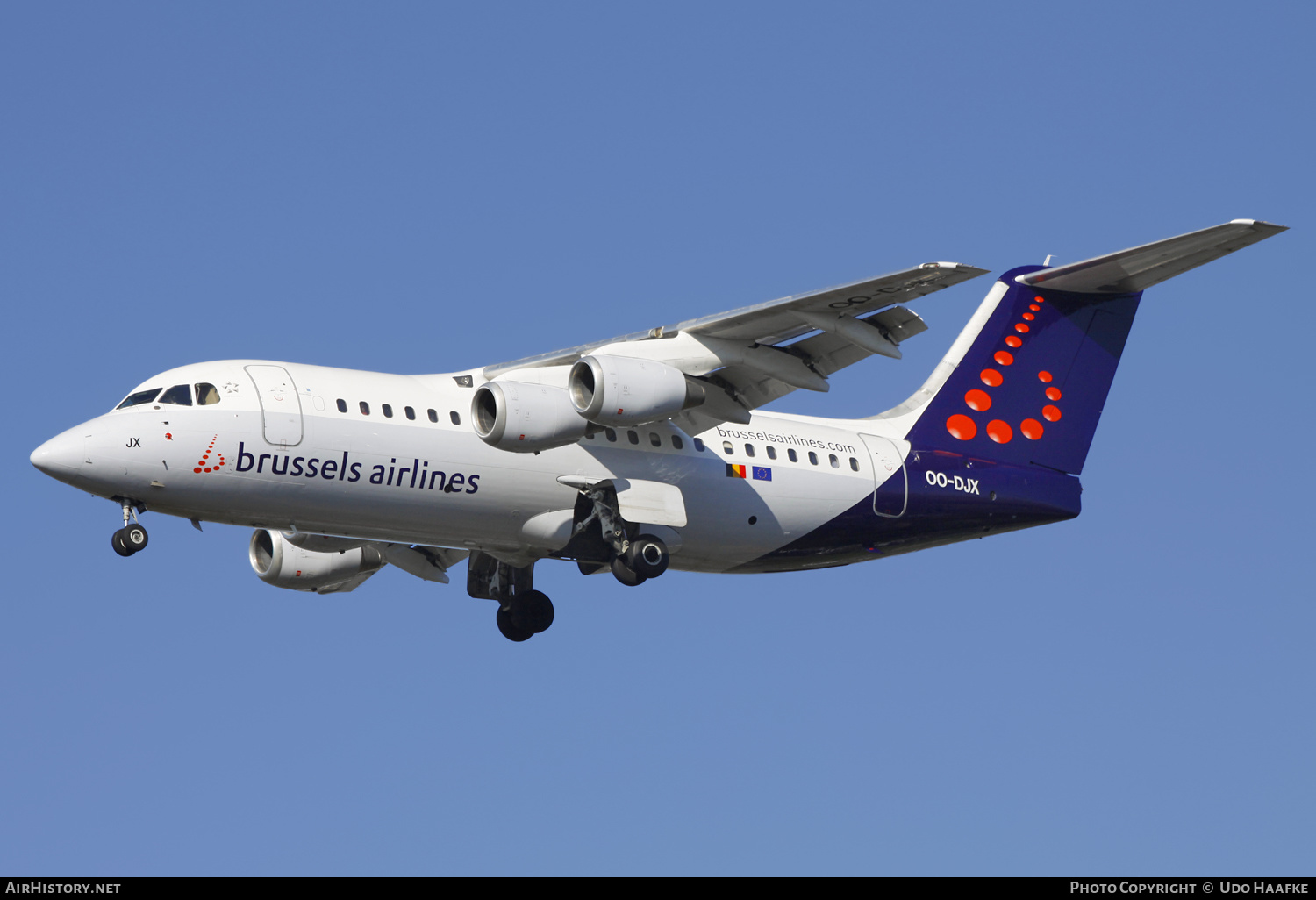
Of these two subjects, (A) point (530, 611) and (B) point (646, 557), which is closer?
(B) point (646, 557)

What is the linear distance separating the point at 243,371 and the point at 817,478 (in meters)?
6.28

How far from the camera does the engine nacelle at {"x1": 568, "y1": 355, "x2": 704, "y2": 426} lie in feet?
57.1

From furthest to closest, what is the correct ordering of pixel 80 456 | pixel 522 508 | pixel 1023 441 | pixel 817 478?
pixel 1023 441 < pixel 817 478 < pixel 522 508 < pixel 80 456

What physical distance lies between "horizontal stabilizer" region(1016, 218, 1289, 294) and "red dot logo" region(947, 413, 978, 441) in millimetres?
1903

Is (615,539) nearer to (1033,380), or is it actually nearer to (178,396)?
(178,396)

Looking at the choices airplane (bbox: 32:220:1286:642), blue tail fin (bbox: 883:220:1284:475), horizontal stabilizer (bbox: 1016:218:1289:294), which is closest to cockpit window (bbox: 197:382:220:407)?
airplane (bbox: 32:220:1286:642)

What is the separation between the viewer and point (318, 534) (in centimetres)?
1852

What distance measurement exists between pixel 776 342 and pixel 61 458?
7.08m

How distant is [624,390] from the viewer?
17.5 m

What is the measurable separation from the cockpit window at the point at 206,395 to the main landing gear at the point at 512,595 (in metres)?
4.18

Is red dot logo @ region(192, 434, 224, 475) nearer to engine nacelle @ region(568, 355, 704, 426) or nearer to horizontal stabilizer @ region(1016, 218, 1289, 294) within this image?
engine nacelle @ region(568, 355, 704, 426)

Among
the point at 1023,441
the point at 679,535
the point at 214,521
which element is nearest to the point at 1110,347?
the point at 1023,441

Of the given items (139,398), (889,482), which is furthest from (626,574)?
(139,398)

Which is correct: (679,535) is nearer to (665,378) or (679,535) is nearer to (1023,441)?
(665,378)
